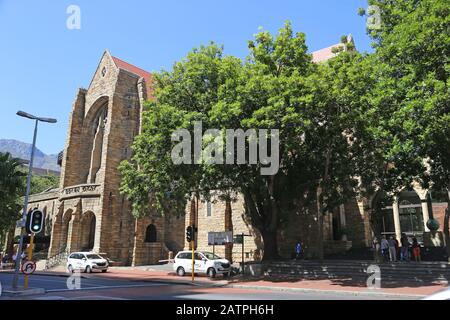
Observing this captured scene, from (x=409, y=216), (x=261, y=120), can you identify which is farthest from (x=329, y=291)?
(x=409, y=216)

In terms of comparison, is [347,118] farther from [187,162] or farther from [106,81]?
[106,81]

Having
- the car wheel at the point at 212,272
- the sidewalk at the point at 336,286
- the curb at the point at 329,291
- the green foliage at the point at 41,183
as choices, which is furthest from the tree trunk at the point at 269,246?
the green foliage at the point at 41,183

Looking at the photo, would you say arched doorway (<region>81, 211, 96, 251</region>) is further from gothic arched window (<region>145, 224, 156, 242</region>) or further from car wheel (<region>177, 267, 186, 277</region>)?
car wheel (<region>177, 267, 186, 277</region>)

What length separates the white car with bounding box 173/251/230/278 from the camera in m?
21.7

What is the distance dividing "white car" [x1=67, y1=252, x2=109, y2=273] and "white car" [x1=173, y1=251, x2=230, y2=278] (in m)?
6.61

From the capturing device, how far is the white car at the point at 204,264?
855 inches

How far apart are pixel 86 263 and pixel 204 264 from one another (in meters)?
10.1

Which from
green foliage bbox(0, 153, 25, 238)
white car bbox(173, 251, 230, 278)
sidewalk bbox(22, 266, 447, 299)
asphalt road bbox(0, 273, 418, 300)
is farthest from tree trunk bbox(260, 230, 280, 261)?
green foliage bbox(0, 153, 25, 238)

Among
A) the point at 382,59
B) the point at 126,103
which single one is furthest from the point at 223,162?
the point at 126,103

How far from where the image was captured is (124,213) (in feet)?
114

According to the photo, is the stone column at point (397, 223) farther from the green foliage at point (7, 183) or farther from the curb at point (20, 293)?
the green foliage at point (7, 183)

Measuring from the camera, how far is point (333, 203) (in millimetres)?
20938

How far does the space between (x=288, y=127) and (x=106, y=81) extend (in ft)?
96.8

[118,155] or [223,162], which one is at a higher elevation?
[118,155]
